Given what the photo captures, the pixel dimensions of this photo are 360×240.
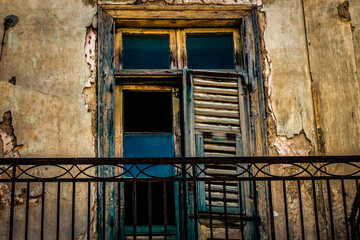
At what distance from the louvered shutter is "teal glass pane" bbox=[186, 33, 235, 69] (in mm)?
316

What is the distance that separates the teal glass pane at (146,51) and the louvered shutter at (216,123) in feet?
1.60

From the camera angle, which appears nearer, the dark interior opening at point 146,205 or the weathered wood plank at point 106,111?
the weathered wood plank at point 106,111

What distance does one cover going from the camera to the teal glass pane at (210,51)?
497cm

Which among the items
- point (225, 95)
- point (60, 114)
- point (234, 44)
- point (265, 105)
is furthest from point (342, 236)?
point (60, 114)

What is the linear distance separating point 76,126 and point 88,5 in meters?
1.33

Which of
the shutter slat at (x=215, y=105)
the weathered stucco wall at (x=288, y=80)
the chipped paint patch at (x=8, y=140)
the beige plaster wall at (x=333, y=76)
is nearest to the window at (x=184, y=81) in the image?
the shutter slat at (x=215, y=105)

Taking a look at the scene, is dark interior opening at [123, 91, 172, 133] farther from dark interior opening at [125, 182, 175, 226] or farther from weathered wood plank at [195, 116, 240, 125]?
dark interior opening at [125, 182, 175, 226]

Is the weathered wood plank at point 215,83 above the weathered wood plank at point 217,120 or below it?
above

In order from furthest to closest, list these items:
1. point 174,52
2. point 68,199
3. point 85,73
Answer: point 174,52 < point 85,73 < point 68,199

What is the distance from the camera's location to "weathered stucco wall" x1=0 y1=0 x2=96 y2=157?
14.5 feet

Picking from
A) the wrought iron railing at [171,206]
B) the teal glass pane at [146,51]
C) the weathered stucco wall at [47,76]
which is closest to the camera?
the wrought iron railing at [171,206]

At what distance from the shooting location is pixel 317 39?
4.88 metres

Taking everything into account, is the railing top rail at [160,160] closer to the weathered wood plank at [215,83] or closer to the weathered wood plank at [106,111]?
→ the weathered wood plank at [106,111]

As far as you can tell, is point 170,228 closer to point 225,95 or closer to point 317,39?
point 225,95
